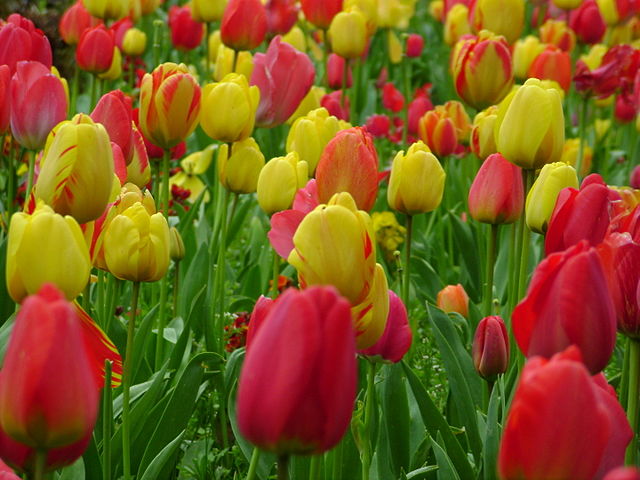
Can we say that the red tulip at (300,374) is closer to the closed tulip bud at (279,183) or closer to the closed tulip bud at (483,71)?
the closed tulip bud at (279,183)

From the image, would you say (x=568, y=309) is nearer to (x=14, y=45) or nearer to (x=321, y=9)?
(x=14, y=45)

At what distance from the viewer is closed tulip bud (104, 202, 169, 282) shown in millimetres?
1532

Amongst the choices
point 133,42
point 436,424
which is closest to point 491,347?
point 436,424

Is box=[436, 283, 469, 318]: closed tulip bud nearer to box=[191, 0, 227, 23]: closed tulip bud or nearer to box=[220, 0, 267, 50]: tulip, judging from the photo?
box=[220, 0, 267, 50]: tulip

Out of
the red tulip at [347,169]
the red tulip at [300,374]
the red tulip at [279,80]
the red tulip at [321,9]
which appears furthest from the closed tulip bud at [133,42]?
the red tulip at [300,374]

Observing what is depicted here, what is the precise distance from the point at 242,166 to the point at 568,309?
4.23ft

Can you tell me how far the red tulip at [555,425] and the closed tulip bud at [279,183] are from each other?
1165 mm

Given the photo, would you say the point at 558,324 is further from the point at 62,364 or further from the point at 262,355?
the point at 62,364

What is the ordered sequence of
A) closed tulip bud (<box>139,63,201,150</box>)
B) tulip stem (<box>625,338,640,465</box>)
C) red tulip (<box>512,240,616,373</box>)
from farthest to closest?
closed tulip bud (<box>139,63,201,150</box>) → tulip stem (<box>625,338,640,465</box>) → red tulip (<box>512,240,616,373</box>)

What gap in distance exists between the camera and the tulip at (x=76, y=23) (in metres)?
3.20

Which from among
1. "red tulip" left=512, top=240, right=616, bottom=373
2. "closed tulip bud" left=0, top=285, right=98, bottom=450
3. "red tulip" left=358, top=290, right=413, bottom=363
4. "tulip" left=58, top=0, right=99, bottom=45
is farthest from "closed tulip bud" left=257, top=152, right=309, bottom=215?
"tulip" left=58, top=0, right=99, bottom=45

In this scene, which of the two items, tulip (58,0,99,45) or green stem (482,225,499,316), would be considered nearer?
green stem (482,225,499,316)

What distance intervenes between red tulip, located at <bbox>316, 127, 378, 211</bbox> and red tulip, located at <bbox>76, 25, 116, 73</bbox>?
4.44 ft

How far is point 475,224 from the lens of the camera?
3.26m
